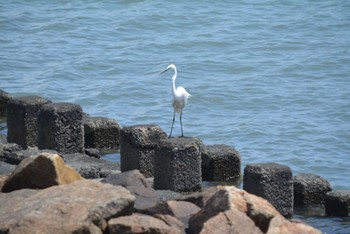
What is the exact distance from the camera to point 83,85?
19.4 meters

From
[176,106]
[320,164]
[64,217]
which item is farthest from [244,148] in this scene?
[64,217]

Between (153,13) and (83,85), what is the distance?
6580 millimetres

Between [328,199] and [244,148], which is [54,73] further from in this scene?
[328,199]

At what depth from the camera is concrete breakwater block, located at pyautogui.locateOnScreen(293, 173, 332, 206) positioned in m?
10.5

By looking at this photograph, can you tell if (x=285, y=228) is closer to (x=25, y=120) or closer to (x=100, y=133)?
(x=25, y=120)

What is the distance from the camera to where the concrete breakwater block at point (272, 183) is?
31.6 ft

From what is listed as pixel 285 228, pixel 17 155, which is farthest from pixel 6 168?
pixel 285 228

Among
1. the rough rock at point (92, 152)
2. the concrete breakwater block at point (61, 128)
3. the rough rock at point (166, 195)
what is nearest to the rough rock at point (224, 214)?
the rough rock at point (166, 195)

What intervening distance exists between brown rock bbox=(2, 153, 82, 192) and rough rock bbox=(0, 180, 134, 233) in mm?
314

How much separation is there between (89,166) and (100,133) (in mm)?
2371

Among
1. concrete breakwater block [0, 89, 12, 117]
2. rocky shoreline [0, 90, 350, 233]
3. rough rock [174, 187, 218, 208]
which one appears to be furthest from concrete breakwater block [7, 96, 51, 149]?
rough rock [174, 187, 218, 208]

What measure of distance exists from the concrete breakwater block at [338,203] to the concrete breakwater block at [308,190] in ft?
1.29

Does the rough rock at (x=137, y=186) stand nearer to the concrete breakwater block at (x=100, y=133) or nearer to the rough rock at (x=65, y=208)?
the rough rock at (x=65, y=208)

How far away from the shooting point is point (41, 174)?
8.04m
